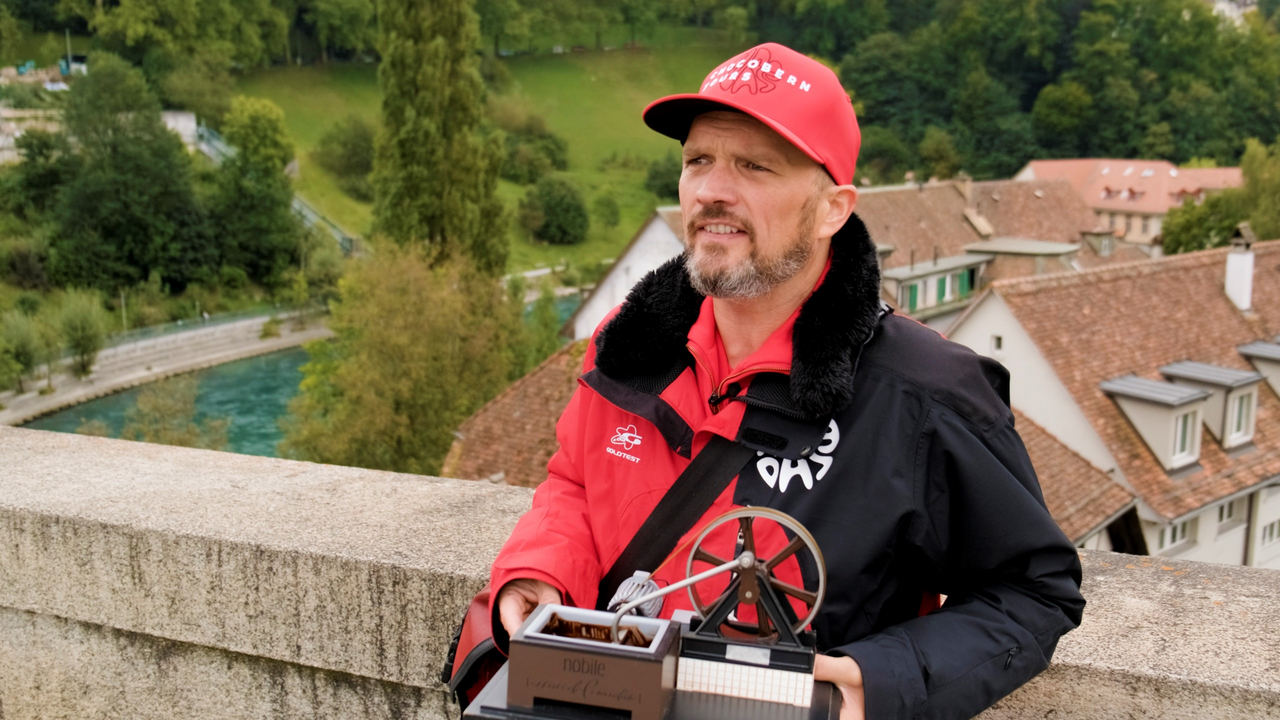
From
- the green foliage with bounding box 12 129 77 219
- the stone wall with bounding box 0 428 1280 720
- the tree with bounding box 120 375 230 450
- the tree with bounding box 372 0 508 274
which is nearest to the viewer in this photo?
the stone wall with bounding box 0 428 1280 720

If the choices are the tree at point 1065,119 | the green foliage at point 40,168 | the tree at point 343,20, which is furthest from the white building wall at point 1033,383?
the tree at point 343,20

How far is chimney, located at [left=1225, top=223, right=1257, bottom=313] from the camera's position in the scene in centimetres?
2067

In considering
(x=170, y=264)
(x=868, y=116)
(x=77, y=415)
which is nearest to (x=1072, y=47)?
(x=868, y=116)

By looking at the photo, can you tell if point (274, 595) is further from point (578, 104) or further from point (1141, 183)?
point (578, 104)

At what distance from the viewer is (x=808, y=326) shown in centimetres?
170

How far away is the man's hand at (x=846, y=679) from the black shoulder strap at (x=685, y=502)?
0.30 metres

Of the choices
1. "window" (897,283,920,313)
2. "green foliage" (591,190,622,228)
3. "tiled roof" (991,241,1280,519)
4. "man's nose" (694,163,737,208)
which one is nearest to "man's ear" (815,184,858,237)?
"man's nose" (694,163,737,208)

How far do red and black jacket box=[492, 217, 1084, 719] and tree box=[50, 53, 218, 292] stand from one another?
57.1 m

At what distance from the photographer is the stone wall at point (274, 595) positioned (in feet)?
7.50

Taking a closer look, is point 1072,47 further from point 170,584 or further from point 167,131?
point 170,584

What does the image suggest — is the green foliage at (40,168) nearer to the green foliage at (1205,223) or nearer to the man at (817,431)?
the green foliage at (1205,223)

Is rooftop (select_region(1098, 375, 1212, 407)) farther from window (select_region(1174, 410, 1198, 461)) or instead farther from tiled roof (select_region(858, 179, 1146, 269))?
tiled roof (select_region(858, 179, 1146, 269))

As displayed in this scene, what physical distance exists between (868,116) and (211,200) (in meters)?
54.7

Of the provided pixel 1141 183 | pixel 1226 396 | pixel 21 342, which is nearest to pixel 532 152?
pixel 1141 183
